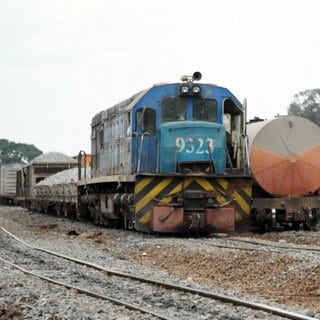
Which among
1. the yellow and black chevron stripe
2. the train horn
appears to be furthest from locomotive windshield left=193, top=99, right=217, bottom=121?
the yellow and black chevron stripe

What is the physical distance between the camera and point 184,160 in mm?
14875

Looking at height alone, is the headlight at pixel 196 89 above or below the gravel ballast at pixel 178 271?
above

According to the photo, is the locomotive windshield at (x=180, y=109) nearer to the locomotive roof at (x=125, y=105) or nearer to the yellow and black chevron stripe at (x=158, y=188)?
the locomotive roof at (x=125, y=105)

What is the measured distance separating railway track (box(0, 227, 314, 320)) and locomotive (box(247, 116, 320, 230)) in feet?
20.2

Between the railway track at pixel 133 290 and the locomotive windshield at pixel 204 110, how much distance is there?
4.92 metres

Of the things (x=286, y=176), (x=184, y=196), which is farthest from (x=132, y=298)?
(x=286, y=176)

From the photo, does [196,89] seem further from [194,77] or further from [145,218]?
[145,218]

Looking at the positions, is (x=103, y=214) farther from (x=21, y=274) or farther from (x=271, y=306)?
(x=271, y=306)

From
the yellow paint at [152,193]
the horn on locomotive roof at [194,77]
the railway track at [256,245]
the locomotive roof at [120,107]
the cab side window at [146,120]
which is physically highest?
the horn on locomotive roof at [194,77]

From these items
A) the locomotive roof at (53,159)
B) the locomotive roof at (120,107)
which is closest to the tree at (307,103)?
the locomotive roof at (53,159)

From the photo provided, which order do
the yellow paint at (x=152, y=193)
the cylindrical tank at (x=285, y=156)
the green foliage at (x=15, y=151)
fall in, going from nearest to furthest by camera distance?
1. the yellow paint at (x=152, y=193)
2. the cylindrical tank at (x=285, y=156)
3. the green foliage at (x=15, y=151)

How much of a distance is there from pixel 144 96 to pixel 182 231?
113 inches

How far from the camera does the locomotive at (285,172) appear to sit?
52.5 feet

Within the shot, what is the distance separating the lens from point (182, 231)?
14.5 m
